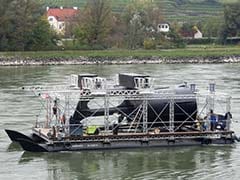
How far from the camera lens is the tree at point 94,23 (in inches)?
4715

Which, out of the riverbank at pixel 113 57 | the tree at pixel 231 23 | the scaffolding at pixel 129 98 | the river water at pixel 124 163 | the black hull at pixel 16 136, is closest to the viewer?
the river water at pixel 124 163

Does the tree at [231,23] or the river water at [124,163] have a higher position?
the tree at [231,23]

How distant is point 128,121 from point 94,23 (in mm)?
89273

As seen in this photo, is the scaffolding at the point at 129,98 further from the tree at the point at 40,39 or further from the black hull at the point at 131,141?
the tree at the point at 40,39

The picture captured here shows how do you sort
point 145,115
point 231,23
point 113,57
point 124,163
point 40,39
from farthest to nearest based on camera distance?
point 231,23
point 40,39
point 113,57
point 145,115
point 124,163

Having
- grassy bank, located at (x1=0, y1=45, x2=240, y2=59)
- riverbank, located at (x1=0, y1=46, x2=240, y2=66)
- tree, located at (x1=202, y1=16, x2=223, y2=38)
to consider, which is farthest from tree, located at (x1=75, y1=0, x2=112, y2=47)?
tree, located at (x1=202, y1=16, x2=223, y2=38)

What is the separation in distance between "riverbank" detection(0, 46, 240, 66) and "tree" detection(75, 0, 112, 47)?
12696 millimetres

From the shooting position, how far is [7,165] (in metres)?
28.9

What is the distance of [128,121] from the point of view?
33594 millimetres

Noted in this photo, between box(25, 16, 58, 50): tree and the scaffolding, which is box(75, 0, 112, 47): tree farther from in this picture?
the scaffolding

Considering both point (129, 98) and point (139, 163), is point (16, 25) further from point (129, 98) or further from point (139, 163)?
point (139, 163)

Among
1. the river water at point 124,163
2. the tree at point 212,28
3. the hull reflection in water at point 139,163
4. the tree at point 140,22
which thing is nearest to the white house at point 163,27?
the tree at point 140,22

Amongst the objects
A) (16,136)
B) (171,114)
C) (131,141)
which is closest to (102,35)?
(171,114)

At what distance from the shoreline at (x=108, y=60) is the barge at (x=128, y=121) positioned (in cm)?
6567
